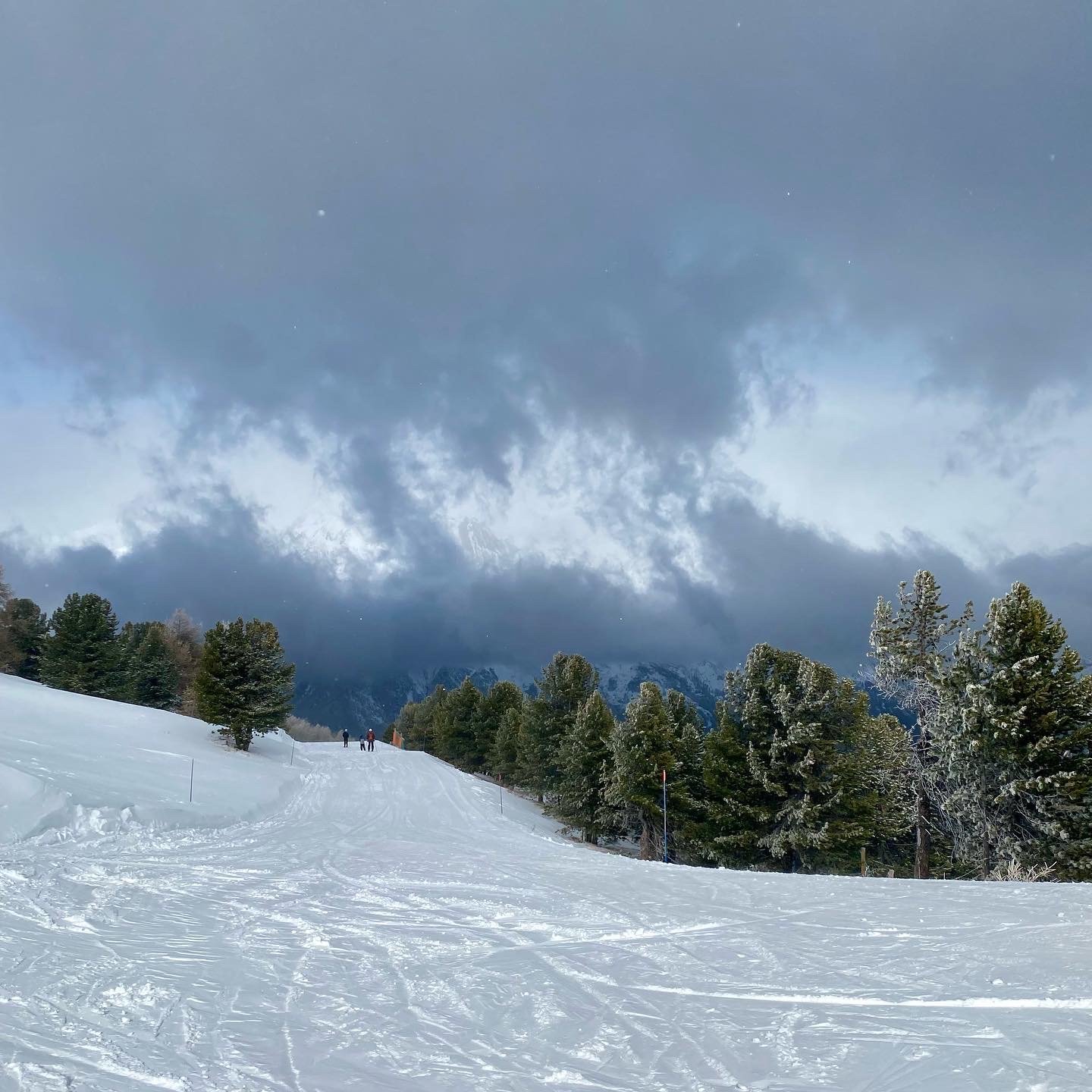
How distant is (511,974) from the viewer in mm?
5773

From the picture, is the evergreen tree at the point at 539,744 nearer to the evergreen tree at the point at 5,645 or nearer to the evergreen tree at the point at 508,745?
the evergreen tree at the point at 508,745

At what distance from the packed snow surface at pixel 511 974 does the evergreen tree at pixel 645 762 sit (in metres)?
17.4

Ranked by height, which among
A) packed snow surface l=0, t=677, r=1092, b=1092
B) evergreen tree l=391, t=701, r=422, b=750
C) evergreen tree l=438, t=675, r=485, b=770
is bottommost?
evergreen tree l=391, t=701, r=422, b=750

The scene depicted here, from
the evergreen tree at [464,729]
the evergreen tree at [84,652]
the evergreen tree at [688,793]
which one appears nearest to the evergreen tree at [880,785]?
the evergreen tree at [688,793]

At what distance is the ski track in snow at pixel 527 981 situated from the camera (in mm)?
3920

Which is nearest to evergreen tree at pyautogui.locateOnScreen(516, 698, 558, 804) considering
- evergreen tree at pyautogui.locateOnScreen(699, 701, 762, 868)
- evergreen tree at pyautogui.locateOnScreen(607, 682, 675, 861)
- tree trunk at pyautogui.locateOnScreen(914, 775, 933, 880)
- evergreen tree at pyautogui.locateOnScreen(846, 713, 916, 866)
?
evergreen tree at pyautogui.locateOnScreen(607, 682, 675, 861)

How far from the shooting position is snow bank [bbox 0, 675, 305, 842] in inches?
517

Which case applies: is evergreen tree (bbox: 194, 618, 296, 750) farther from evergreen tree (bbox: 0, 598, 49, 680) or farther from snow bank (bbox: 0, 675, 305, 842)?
evergreen tree (bbox: 0, 598, 49, 680)

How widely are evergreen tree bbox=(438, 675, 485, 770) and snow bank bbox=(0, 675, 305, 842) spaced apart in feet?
76.6

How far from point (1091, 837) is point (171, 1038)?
2359 cm

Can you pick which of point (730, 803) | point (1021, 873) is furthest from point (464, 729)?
point (1021, 873)

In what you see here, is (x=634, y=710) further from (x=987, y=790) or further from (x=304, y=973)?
(x=304, y=973)

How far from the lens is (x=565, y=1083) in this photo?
3787 millimetres

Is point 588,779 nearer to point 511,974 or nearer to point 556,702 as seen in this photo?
point 556,702
